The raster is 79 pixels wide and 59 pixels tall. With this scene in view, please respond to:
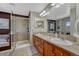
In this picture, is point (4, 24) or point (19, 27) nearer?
point (4, 24)

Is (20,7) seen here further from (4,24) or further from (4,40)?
(4,40)

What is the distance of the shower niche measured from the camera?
188 cm

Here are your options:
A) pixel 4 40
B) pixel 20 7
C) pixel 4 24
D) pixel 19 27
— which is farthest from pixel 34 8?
pixel 4 40

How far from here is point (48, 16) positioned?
1991mm

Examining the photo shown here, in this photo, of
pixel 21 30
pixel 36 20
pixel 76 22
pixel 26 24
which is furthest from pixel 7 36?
pixel 76 22

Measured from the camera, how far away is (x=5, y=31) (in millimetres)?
1908

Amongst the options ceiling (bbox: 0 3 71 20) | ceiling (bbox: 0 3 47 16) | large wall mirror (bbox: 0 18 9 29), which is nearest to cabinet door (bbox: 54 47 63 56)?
ceiling (bbox: 0 3 71 20)

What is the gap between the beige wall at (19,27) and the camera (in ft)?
6.51

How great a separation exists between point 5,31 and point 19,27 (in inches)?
11.1

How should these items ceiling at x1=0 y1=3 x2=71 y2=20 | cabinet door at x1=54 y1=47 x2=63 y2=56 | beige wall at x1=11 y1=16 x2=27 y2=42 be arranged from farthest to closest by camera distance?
beige wall at x1=11 y1=16 x2=27 y2=42, ceiling at x1=0 y1=3 x2=71 y2=20, cabinet door at x1=54 y1=47 x2=63 y2=56

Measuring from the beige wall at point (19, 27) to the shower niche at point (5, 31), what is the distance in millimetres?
102

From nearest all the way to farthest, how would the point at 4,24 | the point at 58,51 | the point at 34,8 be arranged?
the point at 58,51 → the point at 4,24 → the point at 34,8

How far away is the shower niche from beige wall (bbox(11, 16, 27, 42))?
102 mm

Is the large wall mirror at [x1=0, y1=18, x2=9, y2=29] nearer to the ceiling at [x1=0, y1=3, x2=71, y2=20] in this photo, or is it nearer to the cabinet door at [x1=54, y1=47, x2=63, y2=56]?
the ceiling at [x1=0, y1=3, x2=71, y2=20]
